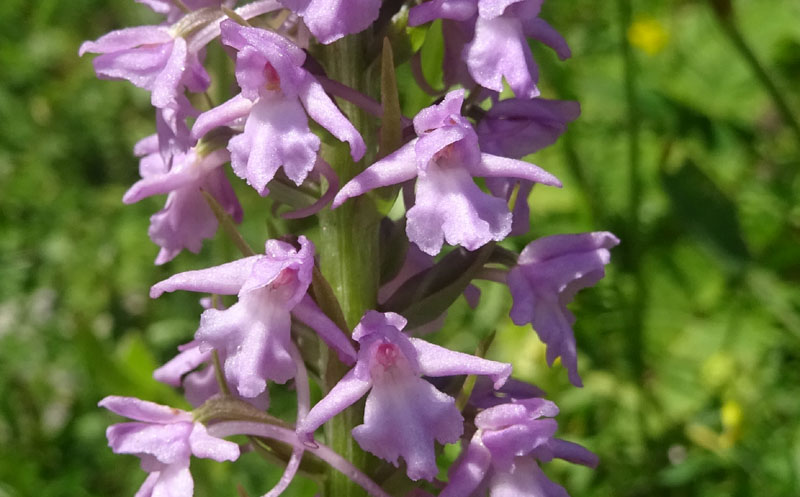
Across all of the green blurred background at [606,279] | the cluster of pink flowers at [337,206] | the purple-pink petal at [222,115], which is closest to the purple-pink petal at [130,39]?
the cluster of pink flowers at [337,206]

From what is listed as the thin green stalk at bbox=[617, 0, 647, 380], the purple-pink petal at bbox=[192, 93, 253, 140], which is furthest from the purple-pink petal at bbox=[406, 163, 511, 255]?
the thin green stalk at bbox=[617, 0, 647, 380]

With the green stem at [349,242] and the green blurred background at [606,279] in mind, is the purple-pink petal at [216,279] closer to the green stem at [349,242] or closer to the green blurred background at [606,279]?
the green stem at [349,242]

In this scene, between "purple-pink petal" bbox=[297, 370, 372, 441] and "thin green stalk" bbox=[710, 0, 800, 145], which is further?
"thin green stalk" bbox=[710, 0, 800, 145]

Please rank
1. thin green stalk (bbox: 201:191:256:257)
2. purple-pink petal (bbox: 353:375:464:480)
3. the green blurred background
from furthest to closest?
the green blurred background, thin green stalk (bbox: 201:191:256:257), purple-pink petal (bbox: 353:375:464:480)

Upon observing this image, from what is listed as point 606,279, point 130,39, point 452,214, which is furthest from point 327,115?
point 606,279

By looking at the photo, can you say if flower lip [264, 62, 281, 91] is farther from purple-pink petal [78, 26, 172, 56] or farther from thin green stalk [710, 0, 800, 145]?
thin green stalk [710, 0, 800, 145]

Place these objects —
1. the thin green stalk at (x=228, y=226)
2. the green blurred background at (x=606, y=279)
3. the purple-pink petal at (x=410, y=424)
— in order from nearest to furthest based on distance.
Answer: the purple-pink petal at (x=410, y=424), the thin green stalk at (x=228, y=226), the green blurred background at (x=606, y=279)

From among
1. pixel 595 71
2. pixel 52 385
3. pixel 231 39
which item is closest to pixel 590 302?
pixel 231 39
